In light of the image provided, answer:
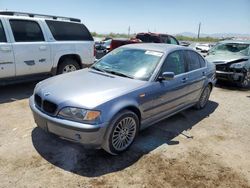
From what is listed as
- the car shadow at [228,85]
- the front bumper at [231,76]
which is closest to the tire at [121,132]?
the front bumper at [231,76]

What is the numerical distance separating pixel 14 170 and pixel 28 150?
0.53 metres

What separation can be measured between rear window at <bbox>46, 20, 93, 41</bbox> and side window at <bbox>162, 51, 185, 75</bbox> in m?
3.60

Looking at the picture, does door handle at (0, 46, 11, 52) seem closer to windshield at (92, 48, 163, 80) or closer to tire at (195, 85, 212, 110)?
windshield at (92, 48, 163, 80)

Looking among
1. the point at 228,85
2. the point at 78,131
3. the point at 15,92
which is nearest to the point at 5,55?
the point at 15,92

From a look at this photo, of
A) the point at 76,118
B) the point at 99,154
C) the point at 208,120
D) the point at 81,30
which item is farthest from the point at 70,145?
the point at 81,30

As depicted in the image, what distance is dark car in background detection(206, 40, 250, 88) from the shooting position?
8977mm

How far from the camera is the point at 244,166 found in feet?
12.9

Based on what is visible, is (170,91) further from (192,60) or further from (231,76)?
(231,76)

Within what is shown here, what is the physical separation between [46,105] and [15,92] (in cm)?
351

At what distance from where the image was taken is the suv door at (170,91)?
14.2 feet

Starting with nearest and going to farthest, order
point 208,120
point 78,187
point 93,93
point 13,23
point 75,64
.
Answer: point 78,187 → point 93,93 → point 208,120 → point 13,23 → point 75,64

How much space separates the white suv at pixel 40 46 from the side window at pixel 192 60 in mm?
3414

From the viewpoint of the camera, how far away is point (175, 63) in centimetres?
497

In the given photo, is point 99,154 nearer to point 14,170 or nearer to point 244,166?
point 14,170
